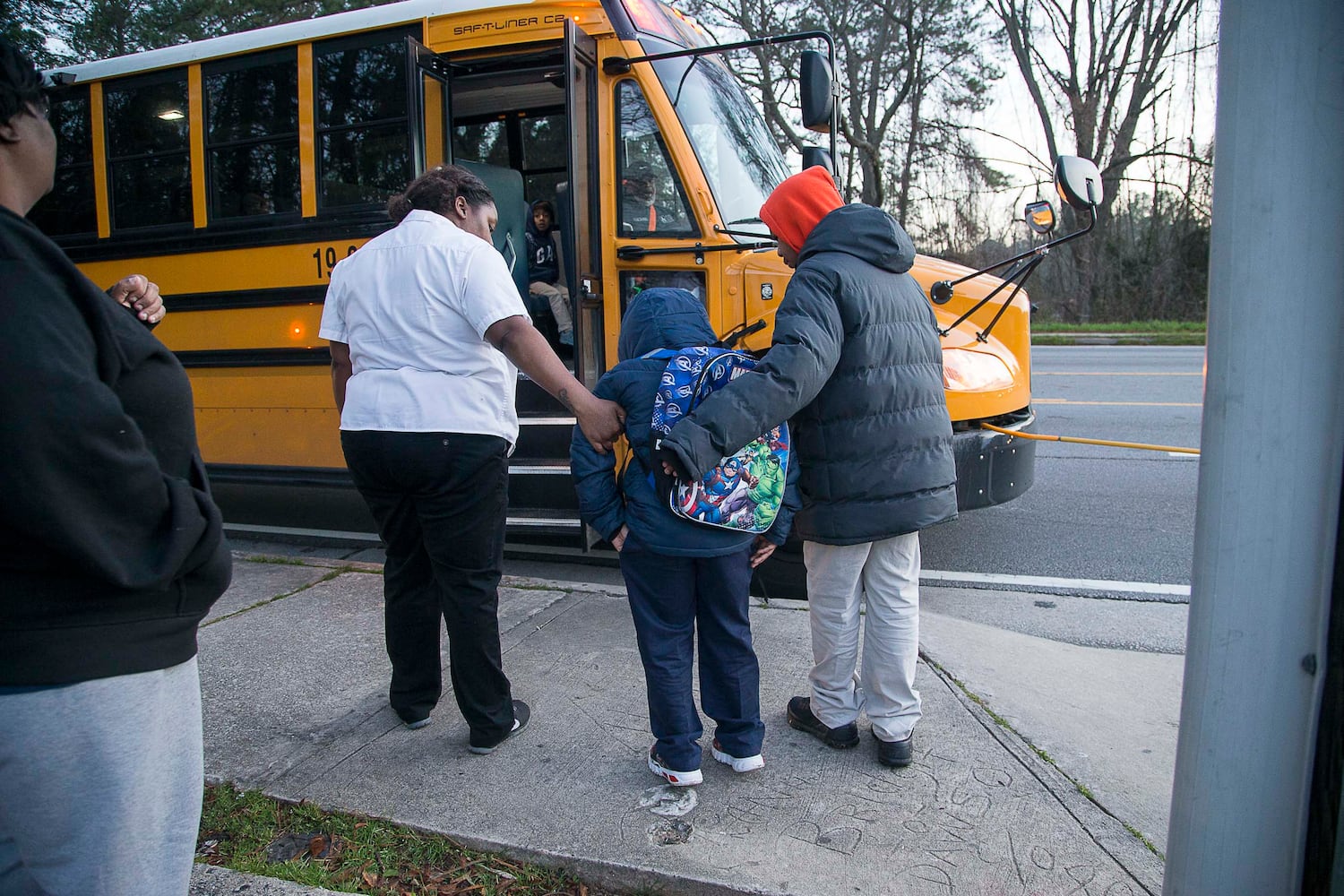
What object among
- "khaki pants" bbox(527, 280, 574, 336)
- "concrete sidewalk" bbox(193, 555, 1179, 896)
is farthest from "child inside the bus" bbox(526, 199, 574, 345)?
"concrete sidewalk" bbox(193, 555, 1179, 896)

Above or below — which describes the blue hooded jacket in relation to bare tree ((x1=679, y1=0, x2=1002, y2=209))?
below

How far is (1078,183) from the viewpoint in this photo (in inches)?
148

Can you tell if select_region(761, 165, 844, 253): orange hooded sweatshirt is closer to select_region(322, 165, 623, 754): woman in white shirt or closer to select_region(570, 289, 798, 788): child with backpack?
select_region(570, 289, 798, 788): child with backpack

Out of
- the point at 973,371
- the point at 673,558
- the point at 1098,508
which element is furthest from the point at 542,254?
the point at 673,558

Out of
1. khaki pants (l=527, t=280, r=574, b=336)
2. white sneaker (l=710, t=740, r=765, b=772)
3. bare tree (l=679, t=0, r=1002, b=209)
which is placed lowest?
white sneaker (l=710, t=740, r=765, b=772)

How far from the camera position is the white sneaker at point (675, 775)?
2695mm

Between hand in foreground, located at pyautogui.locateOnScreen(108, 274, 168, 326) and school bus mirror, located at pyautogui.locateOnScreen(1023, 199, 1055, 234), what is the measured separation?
348 centimetres

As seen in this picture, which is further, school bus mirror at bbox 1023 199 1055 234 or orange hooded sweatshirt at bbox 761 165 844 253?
school bus mirror at bbox 1023 199 1055 234

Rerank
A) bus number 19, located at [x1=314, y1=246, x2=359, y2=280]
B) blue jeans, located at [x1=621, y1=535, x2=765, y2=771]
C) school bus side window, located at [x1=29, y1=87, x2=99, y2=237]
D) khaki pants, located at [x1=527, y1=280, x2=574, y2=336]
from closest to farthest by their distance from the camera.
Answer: blue jeans, located at [x1=621, y1=535, x2=765, y2=771] < bus number 19, located at [x1=314, y1=246, x2=359, y2=280] < school bus side window, located at [x1=29, y1=87, x2=99, y2=237] < khaki pants, located at [x1=527, y1=280, x2=574, y2=336]

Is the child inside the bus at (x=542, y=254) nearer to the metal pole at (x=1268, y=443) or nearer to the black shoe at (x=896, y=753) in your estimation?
the black shoe at (x=896, y=753)

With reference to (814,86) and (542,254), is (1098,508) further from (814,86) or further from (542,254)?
(542,254)

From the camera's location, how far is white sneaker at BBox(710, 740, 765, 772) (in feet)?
9.13

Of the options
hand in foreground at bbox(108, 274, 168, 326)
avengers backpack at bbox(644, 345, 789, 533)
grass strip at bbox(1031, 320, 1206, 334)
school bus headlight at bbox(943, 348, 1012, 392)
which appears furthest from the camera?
grass strip at bbox(1031, 320, 1206, 334)

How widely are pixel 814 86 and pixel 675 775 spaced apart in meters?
3.00
